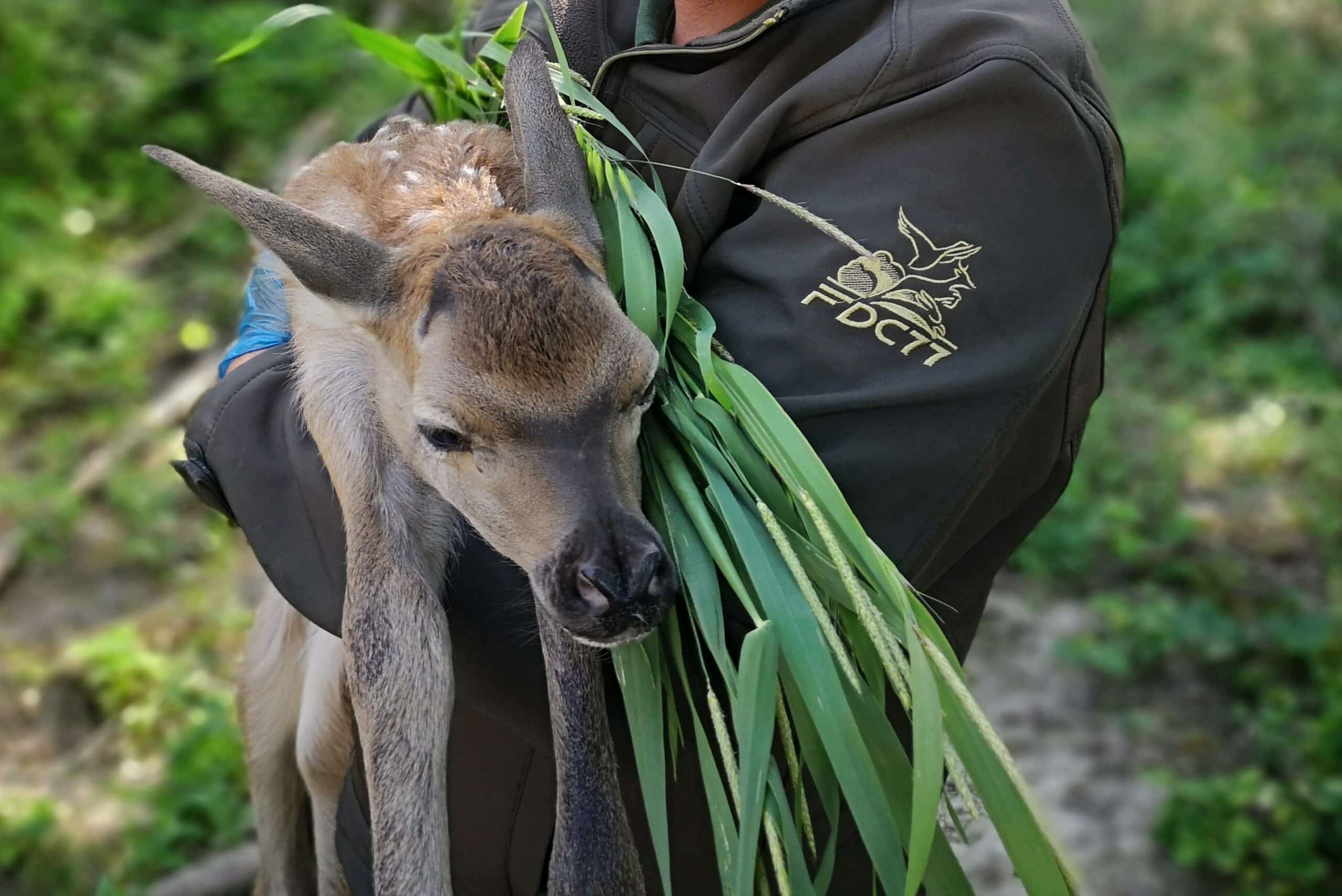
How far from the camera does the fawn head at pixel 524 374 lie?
187 cm

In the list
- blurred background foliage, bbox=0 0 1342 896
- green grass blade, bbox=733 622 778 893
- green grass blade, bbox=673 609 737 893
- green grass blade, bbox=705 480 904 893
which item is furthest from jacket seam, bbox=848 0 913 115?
blurred background foliage, bbox=0 0 1342 896

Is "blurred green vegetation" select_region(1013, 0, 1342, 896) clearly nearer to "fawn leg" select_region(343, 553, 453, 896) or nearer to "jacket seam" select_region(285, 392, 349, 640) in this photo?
"fawn leg" select_region(343, 553, 453, 896)

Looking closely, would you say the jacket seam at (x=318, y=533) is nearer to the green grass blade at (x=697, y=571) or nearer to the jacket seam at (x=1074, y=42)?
the green grass blade at (x=697, y=571)

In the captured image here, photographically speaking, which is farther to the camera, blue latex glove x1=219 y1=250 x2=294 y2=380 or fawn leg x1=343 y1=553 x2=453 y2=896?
blue latex glove x1=219 y1=250 x2=294 y2=380

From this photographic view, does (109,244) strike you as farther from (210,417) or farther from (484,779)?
(484,779)

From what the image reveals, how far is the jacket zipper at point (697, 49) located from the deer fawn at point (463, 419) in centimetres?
21

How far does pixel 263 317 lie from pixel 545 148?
0.92 m

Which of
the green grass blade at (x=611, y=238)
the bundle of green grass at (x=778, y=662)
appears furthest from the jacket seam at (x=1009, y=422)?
the green grass blade at (x=611, y=238)

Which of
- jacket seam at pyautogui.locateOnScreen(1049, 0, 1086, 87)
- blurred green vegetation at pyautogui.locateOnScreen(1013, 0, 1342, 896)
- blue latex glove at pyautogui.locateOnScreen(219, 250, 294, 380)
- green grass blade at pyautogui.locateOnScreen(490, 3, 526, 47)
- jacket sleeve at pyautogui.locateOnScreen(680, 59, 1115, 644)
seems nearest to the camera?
jacket sleeve at pyautogui.locateOnScreen(680, 59, 1115, 644)

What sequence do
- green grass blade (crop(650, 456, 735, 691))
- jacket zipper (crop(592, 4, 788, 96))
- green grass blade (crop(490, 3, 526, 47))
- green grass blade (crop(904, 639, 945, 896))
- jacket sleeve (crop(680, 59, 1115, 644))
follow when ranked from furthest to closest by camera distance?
1. green grass blade (crop(490, 3, 526, 47))
2. jacket zipper (crop(592, 4, 788, 96))
3. jacket sleeve (crop(680, 59, 1115, 644))
4. green grass blade (crop(650, 456, 735, 691))
5. green grass blade (crop(904, 639, 945, 896))

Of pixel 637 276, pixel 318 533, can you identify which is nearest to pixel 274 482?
pixel 318 533

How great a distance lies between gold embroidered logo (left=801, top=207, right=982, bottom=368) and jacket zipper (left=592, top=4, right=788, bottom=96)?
48 centimetres

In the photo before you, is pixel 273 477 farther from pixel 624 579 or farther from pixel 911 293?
pixel 911 293

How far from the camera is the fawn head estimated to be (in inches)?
73.6
